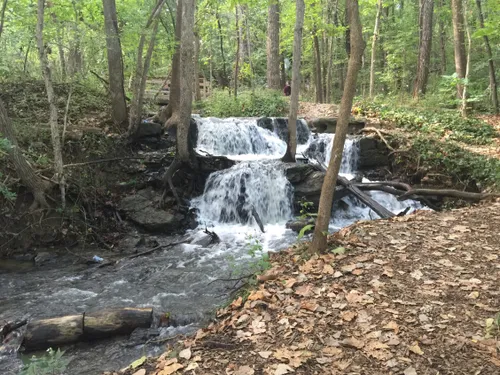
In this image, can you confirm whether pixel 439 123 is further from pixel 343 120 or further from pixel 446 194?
pixel 343 120

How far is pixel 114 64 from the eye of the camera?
11.6 metres

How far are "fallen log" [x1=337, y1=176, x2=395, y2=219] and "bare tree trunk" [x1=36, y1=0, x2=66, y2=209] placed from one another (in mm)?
7068

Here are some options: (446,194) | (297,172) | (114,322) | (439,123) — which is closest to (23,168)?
(114,322)

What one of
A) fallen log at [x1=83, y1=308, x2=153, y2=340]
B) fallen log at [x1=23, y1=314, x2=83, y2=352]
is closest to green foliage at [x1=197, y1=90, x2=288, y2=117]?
fallen log at [x1=83, y1=308, x2=153, y2=340]

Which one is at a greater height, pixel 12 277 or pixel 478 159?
pixel 478 159

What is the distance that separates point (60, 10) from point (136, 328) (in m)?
10.9

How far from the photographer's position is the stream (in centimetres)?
518

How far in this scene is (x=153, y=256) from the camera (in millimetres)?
8414

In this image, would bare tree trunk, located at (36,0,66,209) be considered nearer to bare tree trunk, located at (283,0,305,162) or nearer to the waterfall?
the waterfall

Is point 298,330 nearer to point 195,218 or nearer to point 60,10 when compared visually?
point 195,218

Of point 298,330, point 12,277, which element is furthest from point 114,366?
point 12,277

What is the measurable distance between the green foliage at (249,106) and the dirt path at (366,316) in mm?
11820

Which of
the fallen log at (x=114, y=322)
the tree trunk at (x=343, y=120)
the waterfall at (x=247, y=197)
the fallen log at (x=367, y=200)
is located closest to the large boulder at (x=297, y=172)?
the waterfall at (x=247, y=197)

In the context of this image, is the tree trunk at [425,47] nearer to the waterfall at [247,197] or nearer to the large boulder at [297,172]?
the large boulder at [297,172]
